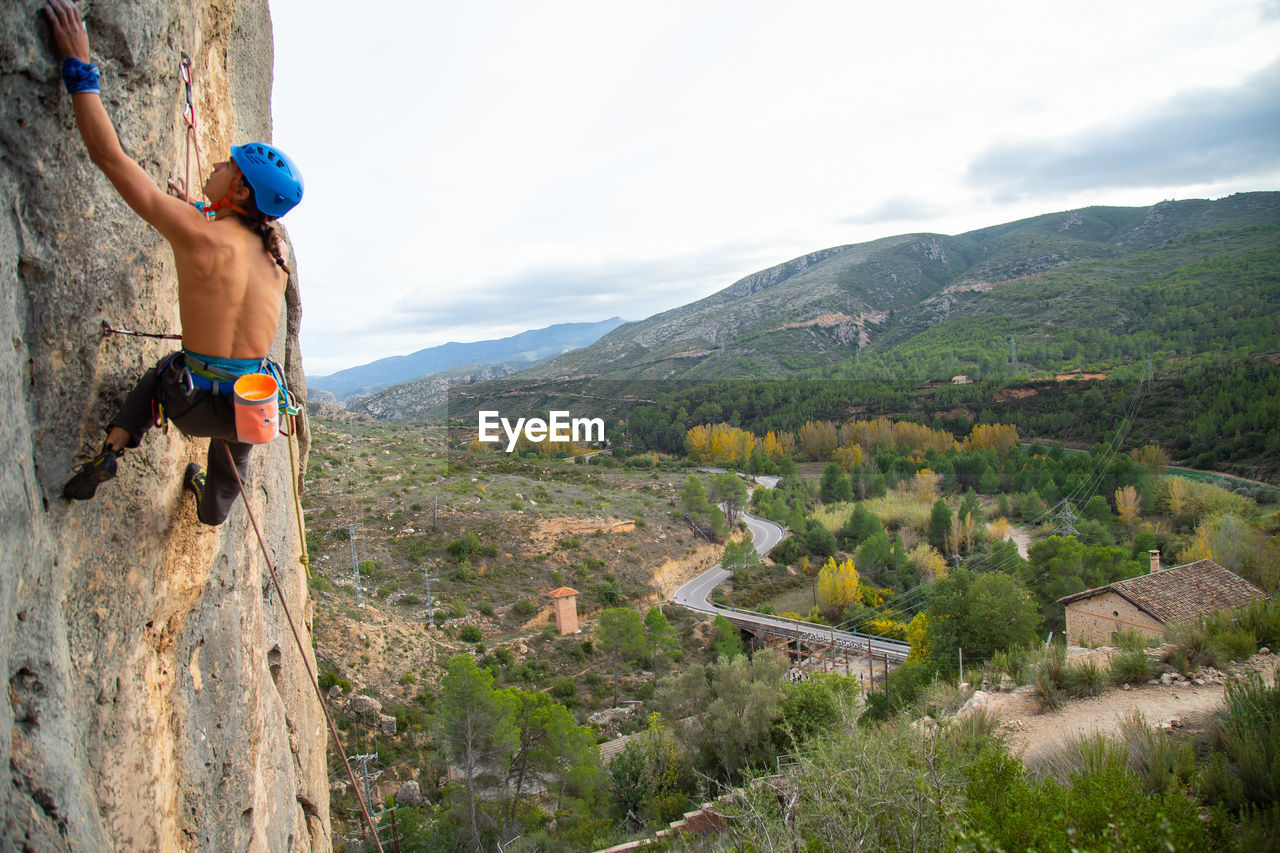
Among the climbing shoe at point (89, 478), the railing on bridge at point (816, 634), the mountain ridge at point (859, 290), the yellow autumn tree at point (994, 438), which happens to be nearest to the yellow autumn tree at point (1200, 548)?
the railing on bridge at point (816, 634)

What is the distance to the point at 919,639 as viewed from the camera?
95.0 feet

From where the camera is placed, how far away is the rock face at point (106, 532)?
2.56 metres

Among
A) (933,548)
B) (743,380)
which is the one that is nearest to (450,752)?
(933,548)

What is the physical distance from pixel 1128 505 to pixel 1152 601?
35.2 meters

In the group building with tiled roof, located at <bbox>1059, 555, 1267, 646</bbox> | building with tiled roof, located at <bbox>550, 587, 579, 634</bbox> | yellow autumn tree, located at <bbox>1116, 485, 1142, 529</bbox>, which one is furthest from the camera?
yellow autumn tree, located at <bbox>1116, 485, 1142, 529</bbox>

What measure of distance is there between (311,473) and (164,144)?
39778 millimetres

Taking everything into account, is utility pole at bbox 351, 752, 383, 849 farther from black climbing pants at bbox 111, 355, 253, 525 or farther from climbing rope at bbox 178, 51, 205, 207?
climbing rope at bbox 178, 51, 205, 207

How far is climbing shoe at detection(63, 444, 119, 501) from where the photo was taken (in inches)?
110

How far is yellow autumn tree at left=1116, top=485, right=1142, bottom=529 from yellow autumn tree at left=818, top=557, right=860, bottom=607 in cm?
2361

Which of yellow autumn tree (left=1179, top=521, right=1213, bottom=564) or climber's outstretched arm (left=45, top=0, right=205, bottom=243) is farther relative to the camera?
yellow autumn tree (left=1179, top=521, right=1213, bottom=564)

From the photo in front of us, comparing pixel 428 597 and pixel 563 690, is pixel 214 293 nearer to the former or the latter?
pixel 563 690

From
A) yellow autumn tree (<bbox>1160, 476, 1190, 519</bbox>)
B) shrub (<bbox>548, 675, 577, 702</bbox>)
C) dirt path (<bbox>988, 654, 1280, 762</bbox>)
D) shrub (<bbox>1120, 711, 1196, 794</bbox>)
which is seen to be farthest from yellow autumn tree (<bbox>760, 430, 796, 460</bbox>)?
shrub (<bbox>1120, 711, 1196, 794</bbox>)

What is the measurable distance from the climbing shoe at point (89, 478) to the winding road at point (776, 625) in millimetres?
31716

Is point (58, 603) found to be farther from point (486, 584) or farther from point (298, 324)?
point (486, 584)
